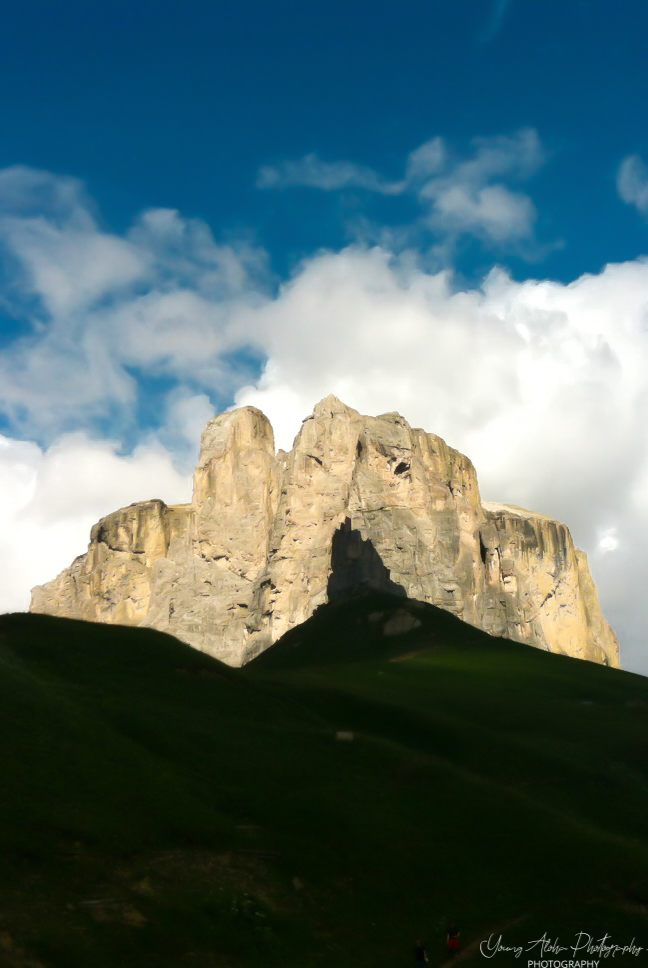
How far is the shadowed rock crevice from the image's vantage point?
150 meters

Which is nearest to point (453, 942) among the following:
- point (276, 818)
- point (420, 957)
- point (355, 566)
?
point (420, 957)

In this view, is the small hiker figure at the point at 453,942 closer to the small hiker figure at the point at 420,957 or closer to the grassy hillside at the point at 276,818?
A: the grassy hillside at the point at 276,818

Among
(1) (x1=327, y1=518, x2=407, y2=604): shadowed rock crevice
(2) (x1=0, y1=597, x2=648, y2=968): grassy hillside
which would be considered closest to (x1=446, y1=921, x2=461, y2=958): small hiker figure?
(2) (x1=0, y1=597, x2=648, y2=968): grassy hillside

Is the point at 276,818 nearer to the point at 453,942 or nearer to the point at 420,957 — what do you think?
the point at 453,942

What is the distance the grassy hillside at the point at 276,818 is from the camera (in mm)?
31000

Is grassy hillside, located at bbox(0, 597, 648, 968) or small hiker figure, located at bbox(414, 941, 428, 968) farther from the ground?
grassy hillside, located at bbox(0, 597, 648, 968)

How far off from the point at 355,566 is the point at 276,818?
113 m

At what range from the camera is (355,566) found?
15300 centimetres

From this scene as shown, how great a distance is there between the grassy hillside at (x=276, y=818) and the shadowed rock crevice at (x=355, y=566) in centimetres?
8196

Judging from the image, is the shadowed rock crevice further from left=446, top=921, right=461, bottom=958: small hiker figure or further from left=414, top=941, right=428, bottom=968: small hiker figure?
left=414, top=941, right=428, bottom=968: small hiker figure

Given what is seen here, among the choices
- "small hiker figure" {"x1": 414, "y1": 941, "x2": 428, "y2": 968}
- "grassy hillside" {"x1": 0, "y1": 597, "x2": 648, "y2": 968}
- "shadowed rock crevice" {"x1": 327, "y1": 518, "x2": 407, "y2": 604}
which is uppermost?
"shadowed rock crevice" {"x1": 327, "y1": 518, "x2": 407, "y2": 604}

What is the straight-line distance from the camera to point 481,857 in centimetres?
3981

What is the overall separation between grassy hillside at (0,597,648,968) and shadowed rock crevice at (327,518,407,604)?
3227 inches

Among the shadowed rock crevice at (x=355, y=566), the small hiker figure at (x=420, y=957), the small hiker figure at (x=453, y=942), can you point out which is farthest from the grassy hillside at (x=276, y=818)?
the shadowed rock crevice at (x=355, y=566)
